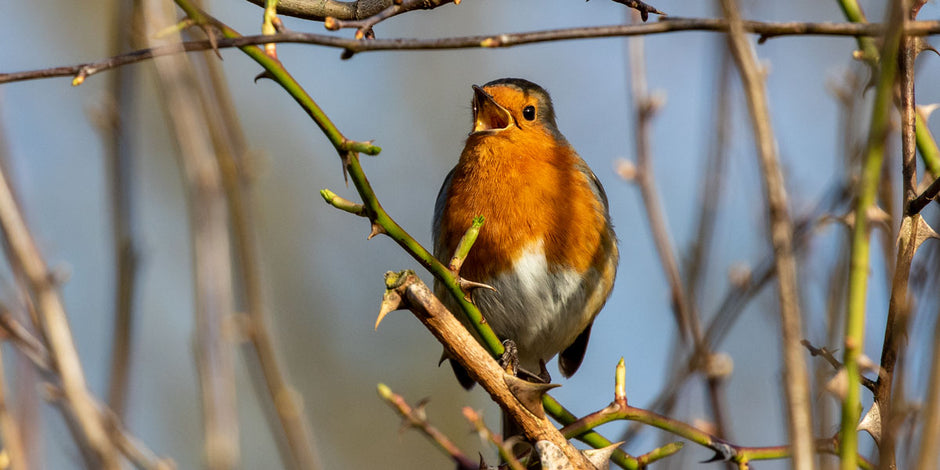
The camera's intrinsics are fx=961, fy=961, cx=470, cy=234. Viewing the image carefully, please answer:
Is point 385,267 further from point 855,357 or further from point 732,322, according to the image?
point 855,357

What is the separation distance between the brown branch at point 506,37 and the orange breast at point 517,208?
2045 mm

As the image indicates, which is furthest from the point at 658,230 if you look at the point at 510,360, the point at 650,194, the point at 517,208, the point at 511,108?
the point at 511,108

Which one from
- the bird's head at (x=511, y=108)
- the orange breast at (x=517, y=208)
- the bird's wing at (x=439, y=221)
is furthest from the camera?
the bird's head at (x=511, y=108)

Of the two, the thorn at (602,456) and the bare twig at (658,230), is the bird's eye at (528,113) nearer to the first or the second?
the bare twig at (658,230)

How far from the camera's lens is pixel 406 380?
7.42 meters

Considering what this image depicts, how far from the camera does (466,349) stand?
1969mm

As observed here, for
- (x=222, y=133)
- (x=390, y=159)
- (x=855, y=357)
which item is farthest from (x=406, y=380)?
(x=855, y=357)

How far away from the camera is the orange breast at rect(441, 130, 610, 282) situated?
3.70m

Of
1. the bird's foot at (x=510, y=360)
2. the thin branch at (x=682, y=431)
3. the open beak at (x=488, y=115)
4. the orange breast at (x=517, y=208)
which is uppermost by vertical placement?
the open beak at (x=488, y=115)

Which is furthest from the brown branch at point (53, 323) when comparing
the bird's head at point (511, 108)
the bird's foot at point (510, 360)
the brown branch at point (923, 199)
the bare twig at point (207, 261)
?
the bird's head at point (511, 108)

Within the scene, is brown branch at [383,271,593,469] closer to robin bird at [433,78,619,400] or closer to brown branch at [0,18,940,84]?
brown branch at [0,18,940,84]

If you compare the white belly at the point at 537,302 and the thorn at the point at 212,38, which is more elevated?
the white belly at the point at 537,302

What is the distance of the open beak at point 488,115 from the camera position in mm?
4152

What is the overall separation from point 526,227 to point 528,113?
2.42 feet
